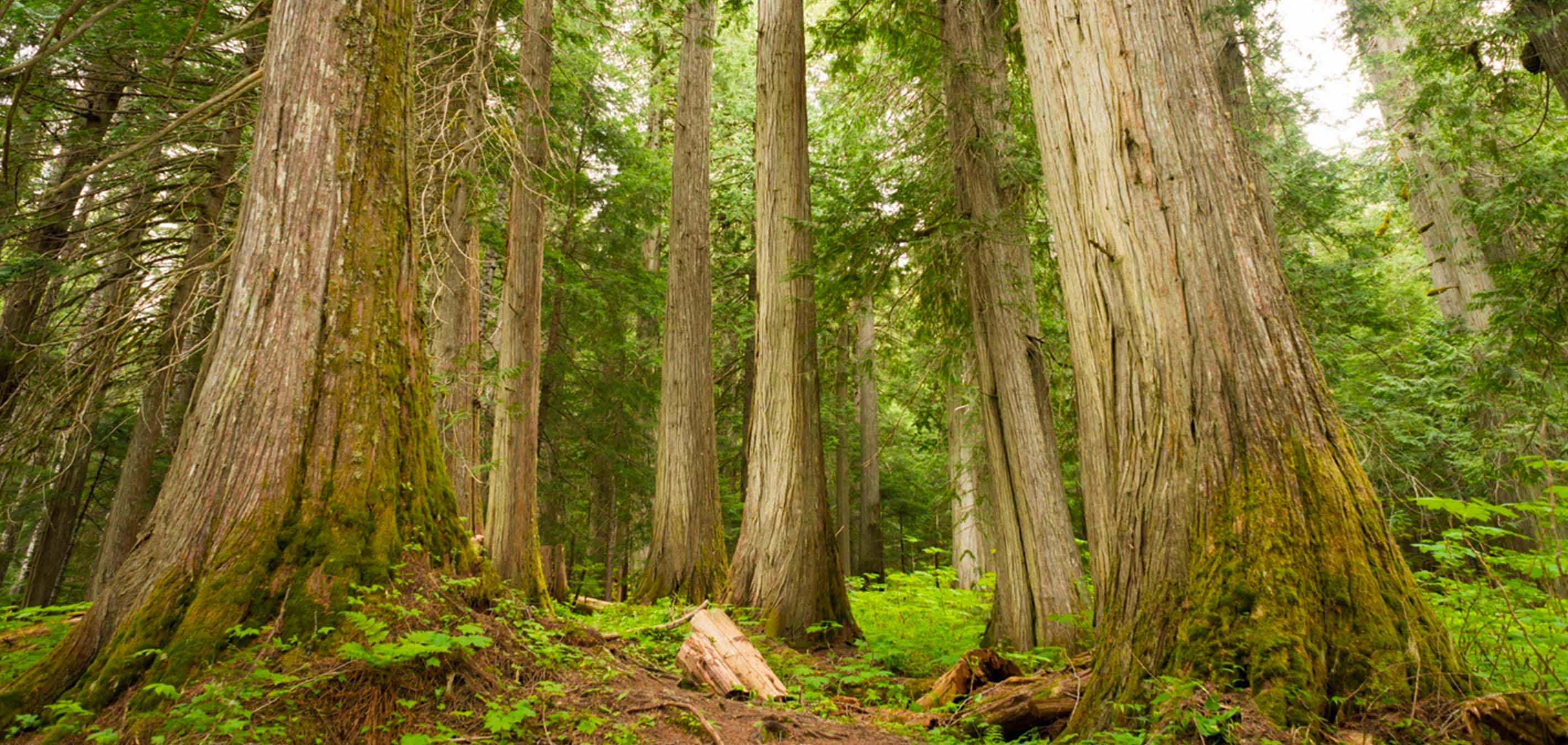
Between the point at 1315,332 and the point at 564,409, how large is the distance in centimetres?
1191

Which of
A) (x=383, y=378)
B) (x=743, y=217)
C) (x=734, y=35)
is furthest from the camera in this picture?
(x=734, y=35)

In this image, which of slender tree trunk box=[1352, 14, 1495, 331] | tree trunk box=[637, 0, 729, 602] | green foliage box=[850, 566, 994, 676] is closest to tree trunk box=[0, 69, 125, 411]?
tree trunk box=[637, 0, 729, 602]

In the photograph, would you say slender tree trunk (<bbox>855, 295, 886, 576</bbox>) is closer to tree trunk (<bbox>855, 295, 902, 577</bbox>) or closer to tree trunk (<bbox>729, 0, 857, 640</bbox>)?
tree trunk (<bbox>855, 295, 902, 577</bbox>)

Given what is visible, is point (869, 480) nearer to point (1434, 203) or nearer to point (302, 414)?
point (1434, 203)

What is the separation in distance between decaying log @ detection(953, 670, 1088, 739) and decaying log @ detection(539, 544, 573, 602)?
694cm

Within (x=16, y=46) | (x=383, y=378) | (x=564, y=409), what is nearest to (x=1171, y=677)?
(x=383, y=378)

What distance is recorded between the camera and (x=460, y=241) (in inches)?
354

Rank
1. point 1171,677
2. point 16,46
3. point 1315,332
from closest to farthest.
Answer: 1. point 1171,677
2. point 16,46
3. point 1315,332

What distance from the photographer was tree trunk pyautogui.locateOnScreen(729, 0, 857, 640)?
6738 mm

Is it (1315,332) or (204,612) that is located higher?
(1315,332)

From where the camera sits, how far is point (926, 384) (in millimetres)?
9844

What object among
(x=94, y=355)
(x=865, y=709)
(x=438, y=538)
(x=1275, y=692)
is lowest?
(x=865, y=709)

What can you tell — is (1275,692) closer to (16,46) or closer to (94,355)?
(94,355)

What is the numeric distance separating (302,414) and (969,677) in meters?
4.09
